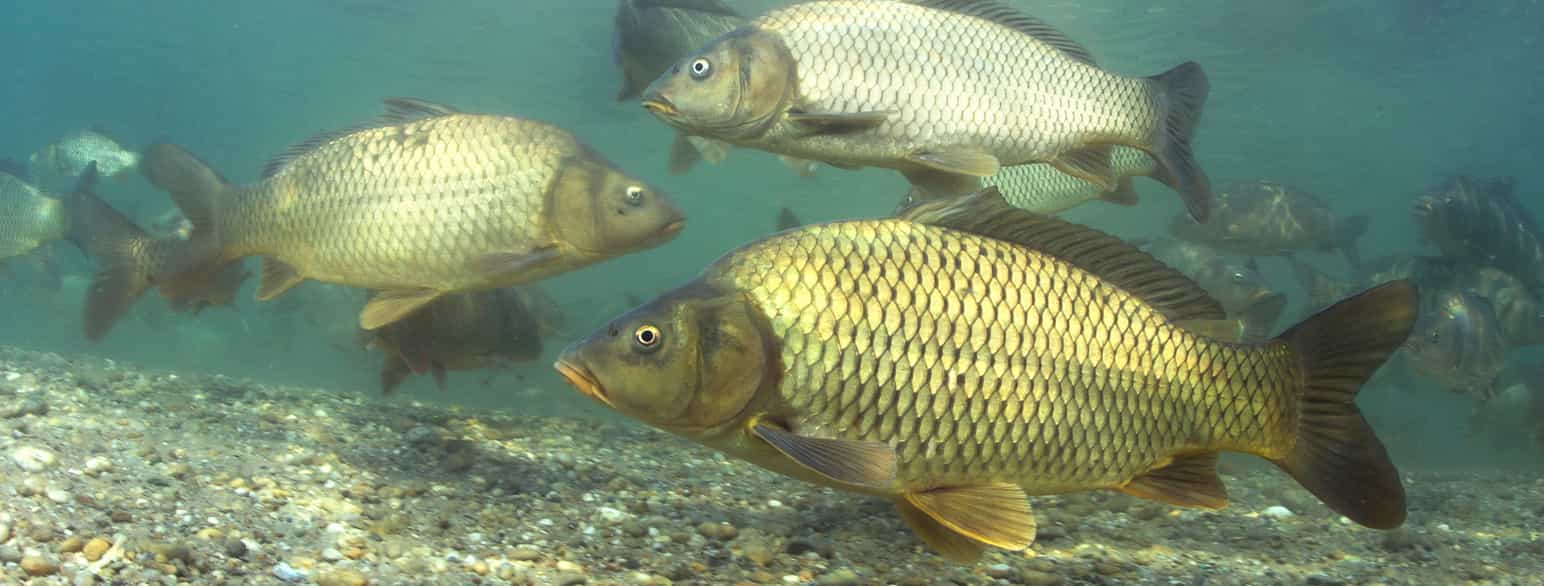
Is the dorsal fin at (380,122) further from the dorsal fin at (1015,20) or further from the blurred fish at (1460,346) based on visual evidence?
the blurred fish at (1460,346)

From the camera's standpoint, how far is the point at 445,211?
14.8 feet

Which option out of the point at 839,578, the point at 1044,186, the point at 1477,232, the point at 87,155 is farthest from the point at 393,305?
the point at 87,155

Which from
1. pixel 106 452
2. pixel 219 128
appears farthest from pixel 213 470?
pixel 219 128

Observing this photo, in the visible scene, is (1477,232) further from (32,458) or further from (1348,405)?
(32,458)

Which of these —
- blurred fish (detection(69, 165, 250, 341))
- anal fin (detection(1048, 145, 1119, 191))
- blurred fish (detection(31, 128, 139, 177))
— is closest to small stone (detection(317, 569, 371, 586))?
blurred fish (detection(69, 165, 250, 341))

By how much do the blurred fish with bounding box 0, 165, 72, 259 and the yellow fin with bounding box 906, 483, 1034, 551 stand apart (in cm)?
1087

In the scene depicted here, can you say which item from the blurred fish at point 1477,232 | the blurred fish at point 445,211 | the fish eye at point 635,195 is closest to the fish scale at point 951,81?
the fish eye at point 635,195

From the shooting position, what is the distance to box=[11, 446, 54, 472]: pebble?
332cm

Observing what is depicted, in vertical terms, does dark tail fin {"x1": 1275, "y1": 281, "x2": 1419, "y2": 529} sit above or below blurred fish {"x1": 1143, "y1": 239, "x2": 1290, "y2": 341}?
below

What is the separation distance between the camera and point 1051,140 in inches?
193

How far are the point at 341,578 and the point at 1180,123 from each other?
4582mm

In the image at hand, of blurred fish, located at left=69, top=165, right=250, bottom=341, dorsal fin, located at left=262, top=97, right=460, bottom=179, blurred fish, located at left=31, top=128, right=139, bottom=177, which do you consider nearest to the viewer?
dorsal fin, located at left=262, top=97, right=460, bottom=179

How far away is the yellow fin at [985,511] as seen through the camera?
2689 mm

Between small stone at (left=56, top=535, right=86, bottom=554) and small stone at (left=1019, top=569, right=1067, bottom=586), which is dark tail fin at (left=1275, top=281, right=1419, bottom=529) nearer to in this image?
small stone at (left=1019, top=569, right=1067, bottom=586)
